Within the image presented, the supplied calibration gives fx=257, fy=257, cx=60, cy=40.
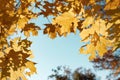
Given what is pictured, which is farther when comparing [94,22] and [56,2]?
[56,2]

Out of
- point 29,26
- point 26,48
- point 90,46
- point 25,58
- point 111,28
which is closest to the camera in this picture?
point 111,28

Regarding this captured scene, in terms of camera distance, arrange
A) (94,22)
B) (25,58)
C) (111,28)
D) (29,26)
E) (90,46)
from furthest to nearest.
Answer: (29,26) < (25,58) < (90,46) < (94,22) < (111,28)

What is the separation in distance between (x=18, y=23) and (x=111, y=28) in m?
1.86

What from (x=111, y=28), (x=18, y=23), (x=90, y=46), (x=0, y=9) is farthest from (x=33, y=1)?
(x=111, y=28)

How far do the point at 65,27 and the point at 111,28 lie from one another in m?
0.89

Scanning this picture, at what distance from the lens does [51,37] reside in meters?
3.78

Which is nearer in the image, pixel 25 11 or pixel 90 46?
pixel 90 46

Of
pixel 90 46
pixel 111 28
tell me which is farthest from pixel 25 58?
pixel 111 28

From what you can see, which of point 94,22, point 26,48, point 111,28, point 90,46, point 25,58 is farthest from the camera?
point 26,48

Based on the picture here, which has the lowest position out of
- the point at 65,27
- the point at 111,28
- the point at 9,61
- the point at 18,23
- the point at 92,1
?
the point at 111,28

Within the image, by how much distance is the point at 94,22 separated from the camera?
283cm

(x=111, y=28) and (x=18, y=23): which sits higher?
(x=18, y=23)

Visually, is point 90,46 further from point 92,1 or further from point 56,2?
point 56,2

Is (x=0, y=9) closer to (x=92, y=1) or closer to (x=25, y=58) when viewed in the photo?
(x=25, y=58)
